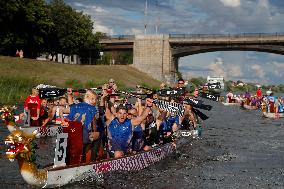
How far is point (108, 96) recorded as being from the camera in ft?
50.1

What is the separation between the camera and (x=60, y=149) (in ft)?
37.9

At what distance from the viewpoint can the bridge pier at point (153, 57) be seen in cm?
10169

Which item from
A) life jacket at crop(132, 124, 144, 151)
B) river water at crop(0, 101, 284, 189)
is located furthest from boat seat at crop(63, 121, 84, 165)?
life jacket at crop(132, 124, 144, 151)

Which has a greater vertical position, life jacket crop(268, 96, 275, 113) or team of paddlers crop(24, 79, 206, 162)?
team of paddlers crop(24, 79, 206, 162)

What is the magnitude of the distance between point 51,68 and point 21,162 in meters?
59.4

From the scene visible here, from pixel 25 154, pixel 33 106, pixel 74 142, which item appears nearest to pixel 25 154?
pixel 25 154

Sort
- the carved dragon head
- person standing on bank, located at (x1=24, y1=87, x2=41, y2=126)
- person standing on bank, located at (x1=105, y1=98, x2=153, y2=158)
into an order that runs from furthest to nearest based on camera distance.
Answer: person standing on bank, located at (x1=24, y1=87, x2=41, y2=126) < the carved dragon head < person standing on bank, located at (x1=105, y1=98, x2=153, y2=158)

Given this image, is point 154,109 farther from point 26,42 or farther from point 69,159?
point 26,42

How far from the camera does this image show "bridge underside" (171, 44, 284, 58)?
9207 cm

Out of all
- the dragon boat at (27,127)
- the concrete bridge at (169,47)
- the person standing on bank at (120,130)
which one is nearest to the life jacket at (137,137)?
the person standing on bank at (120,130)

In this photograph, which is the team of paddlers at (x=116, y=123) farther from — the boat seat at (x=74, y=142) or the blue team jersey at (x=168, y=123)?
the boat seat at (x=74, y=142)

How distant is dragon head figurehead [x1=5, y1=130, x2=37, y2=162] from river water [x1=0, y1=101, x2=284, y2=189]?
1.58 m

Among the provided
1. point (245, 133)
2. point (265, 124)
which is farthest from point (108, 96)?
point (265, 124)

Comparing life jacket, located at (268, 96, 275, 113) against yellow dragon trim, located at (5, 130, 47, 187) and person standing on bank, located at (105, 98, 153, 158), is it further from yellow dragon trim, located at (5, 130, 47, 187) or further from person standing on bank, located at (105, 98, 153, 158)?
yellow dragon trim, located at (5, 130, 47, 187)
